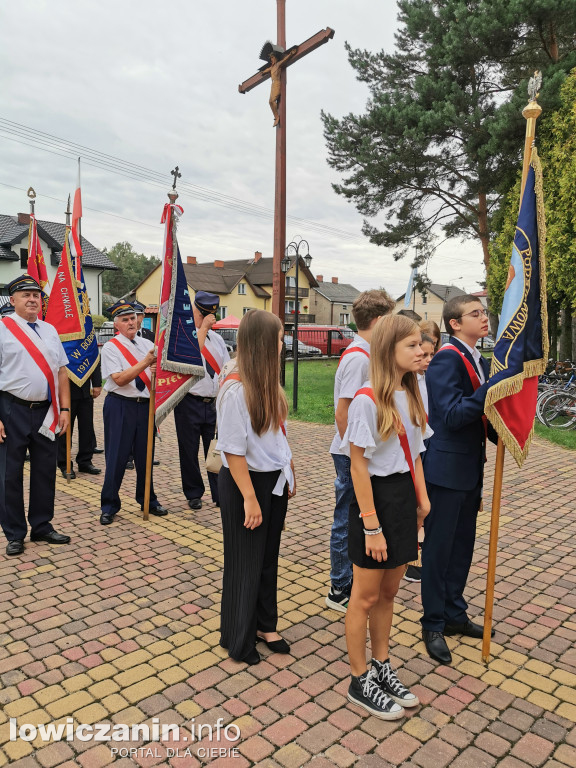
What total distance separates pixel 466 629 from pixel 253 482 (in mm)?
1696

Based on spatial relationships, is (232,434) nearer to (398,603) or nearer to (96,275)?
(398,603)

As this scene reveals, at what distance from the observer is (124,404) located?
560 centimetres

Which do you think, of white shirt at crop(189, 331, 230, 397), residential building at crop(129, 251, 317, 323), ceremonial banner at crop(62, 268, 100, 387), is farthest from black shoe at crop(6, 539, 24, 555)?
residential building at crop(129, 251, 317, 323)

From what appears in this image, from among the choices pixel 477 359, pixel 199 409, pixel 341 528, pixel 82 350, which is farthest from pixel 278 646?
pixel 82 350

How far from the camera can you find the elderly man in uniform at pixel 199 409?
5758 mm

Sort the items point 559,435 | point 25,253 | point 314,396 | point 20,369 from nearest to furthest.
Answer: point 20,369 < point 559,435 < point 314,396 < point 25,253

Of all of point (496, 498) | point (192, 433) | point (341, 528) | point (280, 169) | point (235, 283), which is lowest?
point (341, 528)

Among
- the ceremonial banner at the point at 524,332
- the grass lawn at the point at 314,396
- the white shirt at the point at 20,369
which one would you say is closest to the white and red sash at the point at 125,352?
the white shirt at the point at 20,369

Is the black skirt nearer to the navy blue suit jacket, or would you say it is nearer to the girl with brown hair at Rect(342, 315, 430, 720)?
the girl with brown hair at Rect(342, 315, 430, 720)

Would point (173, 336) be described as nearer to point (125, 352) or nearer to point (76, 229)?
point (125, 352)

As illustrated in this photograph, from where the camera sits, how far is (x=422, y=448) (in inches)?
114

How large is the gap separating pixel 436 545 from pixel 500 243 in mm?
13792

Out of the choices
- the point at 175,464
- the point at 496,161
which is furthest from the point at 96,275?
the point at 175,464

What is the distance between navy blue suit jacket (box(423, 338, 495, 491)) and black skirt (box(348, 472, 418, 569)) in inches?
22.4
